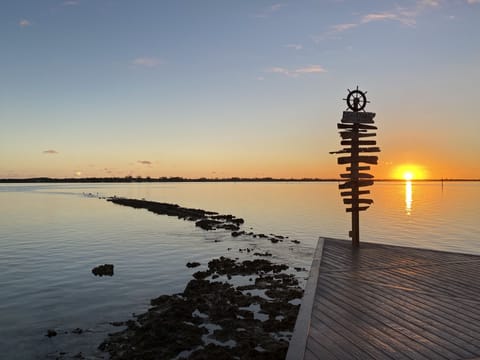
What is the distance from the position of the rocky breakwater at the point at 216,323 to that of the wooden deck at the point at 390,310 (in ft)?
7.60

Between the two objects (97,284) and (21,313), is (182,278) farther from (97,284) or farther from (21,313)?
(21,313)

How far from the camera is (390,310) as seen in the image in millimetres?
7246

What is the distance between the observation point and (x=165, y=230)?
123ft

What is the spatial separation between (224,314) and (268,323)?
1780 mm

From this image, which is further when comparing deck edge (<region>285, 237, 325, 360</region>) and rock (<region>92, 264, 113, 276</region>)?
rock (<region>92, 264, 113, 276</region>)

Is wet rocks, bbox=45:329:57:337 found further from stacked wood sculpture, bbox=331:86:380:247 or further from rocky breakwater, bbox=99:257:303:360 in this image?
stacked wood sculpture, bbox=331:86:380:247

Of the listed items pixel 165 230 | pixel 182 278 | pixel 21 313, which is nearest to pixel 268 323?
pixel 182 278

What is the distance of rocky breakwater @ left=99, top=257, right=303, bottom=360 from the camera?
9.51 meters

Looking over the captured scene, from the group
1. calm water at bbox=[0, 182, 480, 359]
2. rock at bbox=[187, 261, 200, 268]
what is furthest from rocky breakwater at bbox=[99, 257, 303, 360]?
rock at bbox=[187, 261, 200, 268]

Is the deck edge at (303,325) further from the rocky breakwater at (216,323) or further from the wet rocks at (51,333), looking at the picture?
the wet rocks at (51,333)

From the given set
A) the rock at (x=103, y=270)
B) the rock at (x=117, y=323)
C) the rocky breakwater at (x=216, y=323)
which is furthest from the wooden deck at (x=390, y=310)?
the rock at (x=103, y=270)

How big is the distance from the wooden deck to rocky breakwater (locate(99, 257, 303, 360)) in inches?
91.2

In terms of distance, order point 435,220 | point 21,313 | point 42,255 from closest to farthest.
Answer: point 21,313, point 42,255, point 435,220

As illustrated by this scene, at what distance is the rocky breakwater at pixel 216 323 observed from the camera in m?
9.51
